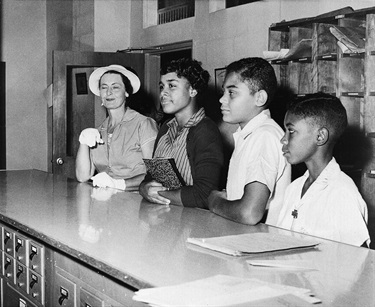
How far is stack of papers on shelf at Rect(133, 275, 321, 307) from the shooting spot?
4.35 feet

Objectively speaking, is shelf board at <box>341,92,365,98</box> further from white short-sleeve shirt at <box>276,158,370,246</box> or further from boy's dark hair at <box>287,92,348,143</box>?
white short-sleeve shirt at <box>276,158,370,246</box>

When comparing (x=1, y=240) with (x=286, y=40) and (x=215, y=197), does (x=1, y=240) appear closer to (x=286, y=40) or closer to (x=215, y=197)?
(x=215, y=197)

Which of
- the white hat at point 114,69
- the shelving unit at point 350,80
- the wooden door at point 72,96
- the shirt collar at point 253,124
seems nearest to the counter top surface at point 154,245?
the shirt collar at point 253,124

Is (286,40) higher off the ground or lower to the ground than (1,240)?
higher

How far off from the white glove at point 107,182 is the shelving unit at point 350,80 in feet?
4.62

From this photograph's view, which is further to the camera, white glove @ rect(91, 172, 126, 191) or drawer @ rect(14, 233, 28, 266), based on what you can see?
white glove @ rect(91, 172, 126, 191)

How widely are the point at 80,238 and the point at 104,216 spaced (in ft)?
1.43

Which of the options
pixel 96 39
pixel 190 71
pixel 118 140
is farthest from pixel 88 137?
pixel 96 39

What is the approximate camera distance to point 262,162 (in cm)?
232

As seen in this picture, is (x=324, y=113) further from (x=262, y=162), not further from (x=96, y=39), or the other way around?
(x=96, y=39)

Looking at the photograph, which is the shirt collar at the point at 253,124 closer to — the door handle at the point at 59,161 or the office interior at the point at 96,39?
the office interior at the point at 96,39

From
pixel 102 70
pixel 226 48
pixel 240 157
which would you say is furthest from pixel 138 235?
pixel 226 48

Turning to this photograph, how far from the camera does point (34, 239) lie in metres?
2.42

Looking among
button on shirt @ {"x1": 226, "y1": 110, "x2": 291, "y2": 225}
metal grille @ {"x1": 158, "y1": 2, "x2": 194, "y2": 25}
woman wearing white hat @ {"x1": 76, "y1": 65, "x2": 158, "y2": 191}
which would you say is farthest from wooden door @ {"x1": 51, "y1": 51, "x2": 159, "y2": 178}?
button on shirt @ {"x1": 226, "y1": 110, "x2": 291, "y2": 225}
